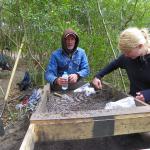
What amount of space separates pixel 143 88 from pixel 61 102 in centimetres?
135

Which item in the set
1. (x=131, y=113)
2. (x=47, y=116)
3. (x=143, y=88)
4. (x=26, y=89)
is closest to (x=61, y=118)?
(x=47, y=116)

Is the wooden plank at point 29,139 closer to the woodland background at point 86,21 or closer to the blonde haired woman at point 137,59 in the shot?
the blonde haired woman at point 137,59

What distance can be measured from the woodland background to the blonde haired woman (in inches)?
135

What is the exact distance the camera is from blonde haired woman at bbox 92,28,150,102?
14.0 ft

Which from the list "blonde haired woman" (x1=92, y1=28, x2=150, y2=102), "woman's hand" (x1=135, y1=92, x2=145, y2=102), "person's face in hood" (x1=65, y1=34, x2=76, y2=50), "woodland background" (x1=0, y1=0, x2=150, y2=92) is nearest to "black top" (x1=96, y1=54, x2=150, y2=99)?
"blonde haired woman" (x1=92, y1=28, x2=150, y2=102)

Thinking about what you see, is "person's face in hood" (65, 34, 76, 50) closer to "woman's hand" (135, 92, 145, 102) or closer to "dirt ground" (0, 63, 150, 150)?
"dirt ground" (0, 63, 150, 150)

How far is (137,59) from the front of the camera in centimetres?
459

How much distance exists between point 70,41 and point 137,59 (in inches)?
75.8

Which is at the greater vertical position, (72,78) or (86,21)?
(86,21)

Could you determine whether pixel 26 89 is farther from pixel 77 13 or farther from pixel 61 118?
pixel 61 118

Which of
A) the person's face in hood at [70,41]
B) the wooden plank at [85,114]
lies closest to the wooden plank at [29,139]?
the wooden plank at [85,114]

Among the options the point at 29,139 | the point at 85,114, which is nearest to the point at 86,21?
the point at 85,114

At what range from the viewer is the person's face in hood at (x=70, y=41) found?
626 cm

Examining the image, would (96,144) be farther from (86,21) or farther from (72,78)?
(86,21)
